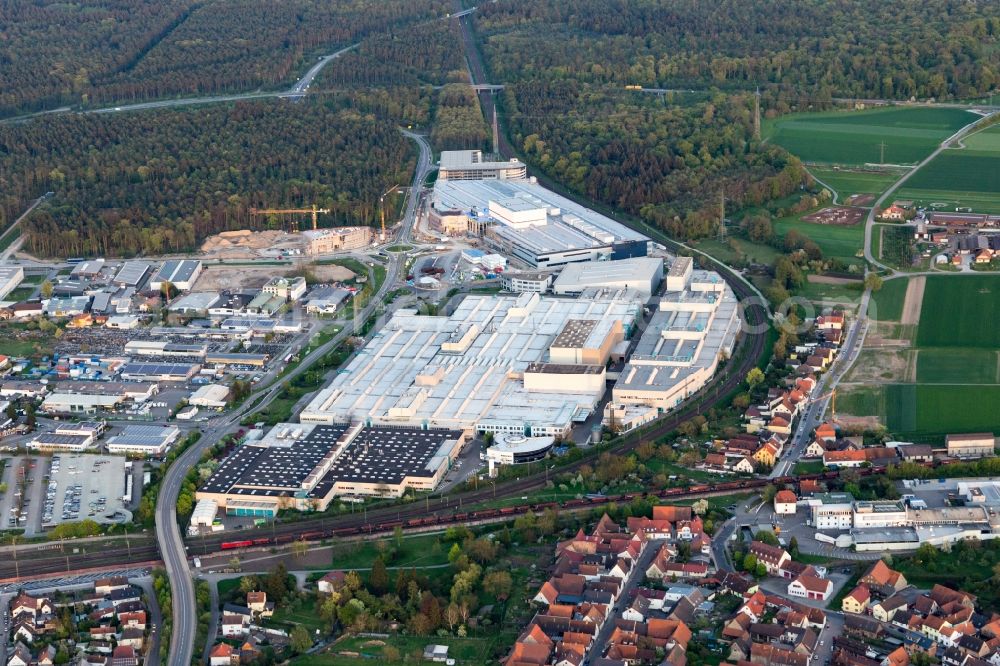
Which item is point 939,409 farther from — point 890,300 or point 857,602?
point 857,602

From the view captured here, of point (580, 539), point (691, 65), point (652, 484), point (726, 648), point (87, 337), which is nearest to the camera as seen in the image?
point (726, 648)

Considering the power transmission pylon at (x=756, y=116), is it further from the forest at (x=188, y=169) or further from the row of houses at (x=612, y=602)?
the row of houses at (x=612, y=602)

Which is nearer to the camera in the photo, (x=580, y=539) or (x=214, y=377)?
(x=580, y=539)

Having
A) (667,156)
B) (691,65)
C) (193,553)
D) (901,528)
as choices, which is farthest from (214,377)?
(691,65)

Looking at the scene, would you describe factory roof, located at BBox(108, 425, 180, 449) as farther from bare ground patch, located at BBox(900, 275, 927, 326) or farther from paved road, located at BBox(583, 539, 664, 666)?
bare ground patch, located at BBox(900, 275, 927, 326)

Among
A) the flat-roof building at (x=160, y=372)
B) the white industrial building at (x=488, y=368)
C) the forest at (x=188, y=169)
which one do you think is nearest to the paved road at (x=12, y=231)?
the forest at (x=188, y=169)

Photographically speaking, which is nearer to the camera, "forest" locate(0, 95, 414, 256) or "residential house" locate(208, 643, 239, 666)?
"residential house" locate(208, 643, 239, 666)

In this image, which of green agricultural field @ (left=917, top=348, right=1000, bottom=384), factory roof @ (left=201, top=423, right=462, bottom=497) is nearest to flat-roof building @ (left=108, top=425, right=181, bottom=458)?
factory roof @ (left=201, top=423, right=462, bottom=497)

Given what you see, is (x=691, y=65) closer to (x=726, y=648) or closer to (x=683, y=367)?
(x=683, y=367)
